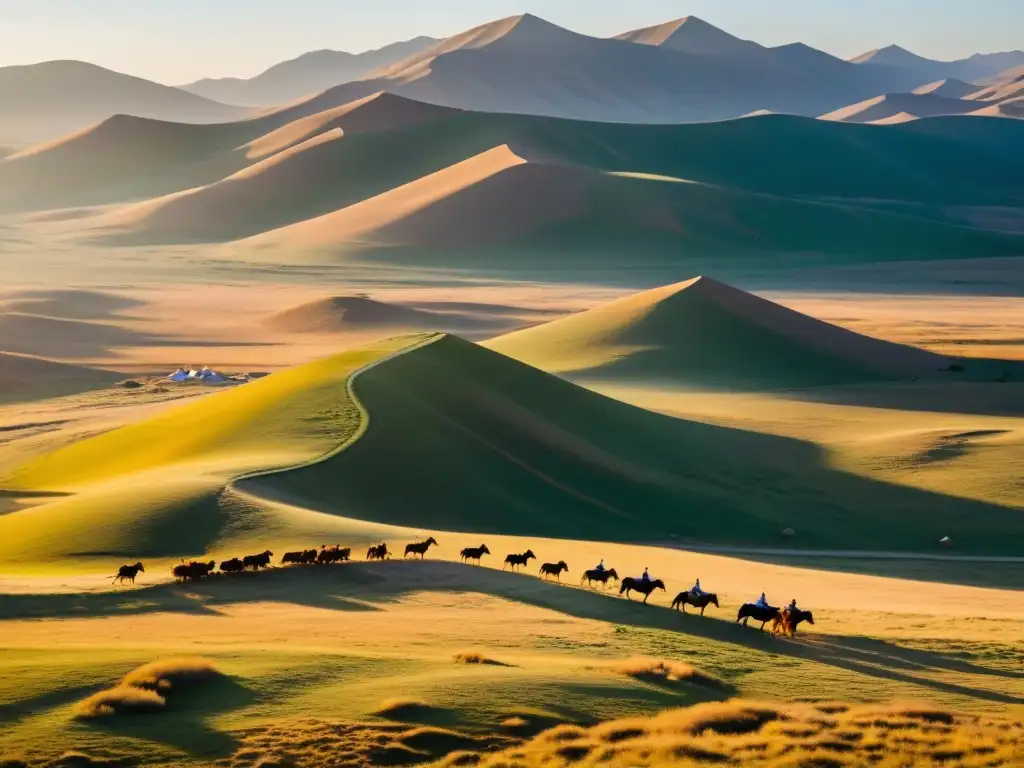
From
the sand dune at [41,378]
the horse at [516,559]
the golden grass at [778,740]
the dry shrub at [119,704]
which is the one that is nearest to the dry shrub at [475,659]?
the golden grass at [778,740]

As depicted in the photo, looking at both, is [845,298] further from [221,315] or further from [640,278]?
[221,315]

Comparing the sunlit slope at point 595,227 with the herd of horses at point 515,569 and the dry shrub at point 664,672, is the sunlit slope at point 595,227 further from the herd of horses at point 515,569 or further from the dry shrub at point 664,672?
the dry shrub at point 664,672

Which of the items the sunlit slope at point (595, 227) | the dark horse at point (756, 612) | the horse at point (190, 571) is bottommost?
the horse at point (190, 571)

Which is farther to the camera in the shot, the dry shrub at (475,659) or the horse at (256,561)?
the horse at (256,561)

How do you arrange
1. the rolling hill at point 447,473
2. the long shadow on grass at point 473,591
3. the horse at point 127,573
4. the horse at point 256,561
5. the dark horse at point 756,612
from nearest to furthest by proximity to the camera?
the long shadow on grass at point 473,591, the dark horse at point 756,612, the horse at point 127,573, the horse at point 256,561, the rolling hill at point 447,473

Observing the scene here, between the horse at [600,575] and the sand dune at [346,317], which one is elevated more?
the sand dune at [346,317]

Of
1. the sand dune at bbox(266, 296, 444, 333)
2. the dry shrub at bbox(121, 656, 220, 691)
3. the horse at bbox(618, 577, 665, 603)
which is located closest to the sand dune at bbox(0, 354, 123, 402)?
the sand dune at bbox(266, 296, 444, 333)
